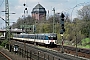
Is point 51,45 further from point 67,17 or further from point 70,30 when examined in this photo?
point 67,17

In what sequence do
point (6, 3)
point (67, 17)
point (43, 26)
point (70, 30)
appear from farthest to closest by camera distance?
point (67, 17) → point (43, 26) → point (70, 30) → point (6, 3)

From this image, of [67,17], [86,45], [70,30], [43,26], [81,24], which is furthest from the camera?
[67,17]

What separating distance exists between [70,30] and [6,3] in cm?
2683

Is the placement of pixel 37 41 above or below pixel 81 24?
below

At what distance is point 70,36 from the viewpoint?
6800cm

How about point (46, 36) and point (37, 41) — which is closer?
point (46, 36)

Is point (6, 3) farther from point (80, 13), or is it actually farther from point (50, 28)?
point (50, 28)

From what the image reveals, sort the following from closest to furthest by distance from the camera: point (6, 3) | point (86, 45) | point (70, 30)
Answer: point (6, 3)
point (86, 45)
point (70, 30)

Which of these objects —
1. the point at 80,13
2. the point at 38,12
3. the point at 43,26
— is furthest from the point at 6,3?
the point at 38,12

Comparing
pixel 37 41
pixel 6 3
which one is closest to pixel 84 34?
pixel 37 41

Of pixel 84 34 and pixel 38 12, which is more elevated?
pixel 38 12

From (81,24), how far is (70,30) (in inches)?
248

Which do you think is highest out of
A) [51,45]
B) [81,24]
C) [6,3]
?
[6,3]

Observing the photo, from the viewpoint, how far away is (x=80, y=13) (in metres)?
74.4
